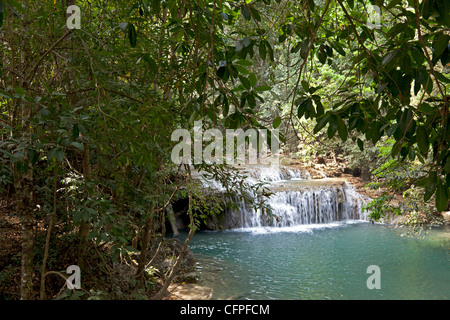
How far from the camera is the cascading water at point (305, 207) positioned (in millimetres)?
11812

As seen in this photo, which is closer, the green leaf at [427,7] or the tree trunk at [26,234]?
the green leaf at [427,7]

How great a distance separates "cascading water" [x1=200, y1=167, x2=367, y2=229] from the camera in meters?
11.8

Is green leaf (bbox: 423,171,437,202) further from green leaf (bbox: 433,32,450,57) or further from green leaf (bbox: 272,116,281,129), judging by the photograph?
green leaf (bbox: 272,116,281,129)

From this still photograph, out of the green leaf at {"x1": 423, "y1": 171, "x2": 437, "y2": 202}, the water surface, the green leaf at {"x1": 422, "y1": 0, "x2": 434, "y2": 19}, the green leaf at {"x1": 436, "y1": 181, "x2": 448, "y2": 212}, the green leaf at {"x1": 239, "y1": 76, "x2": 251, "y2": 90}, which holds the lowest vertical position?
the water surface

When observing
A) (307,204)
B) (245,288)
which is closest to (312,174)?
(307,204)

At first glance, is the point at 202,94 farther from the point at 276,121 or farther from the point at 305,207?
the point at 305,207

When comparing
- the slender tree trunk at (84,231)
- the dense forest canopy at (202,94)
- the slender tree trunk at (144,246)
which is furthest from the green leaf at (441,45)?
the slender tree trunk at (144,246)

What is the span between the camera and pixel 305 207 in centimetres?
1248

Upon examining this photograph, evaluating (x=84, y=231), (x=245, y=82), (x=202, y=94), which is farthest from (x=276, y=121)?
(x=84, y=231)

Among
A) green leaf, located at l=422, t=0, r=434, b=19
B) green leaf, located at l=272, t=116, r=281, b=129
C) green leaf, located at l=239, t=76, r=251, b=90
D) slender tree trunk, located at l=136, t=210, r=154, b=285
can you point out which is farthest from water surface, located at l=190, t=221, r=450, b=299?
green leaf, located at l=422, t=0, r=434, b=19

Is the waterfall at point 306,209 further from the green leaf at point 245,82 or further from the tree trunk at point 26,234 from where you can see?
the green leaf at point 245,82

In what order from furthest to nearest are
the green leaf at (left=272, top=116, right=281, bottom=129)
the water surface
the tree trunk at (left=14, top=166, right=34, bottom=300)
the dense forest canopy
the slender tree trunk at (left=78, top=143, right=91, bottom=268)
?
the water surface → the slender tree trunk at (left=78, top=143, right=91, bottom=268) → the tree trunk at (left=14, top=166, right=34, bottom=300) → the green leaf at (left=272, top=116, right=281, bottom=129) → the dense forest canopy

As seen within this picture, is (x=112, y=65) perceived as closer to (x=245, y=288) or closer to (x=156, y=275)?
(x=156, y=275)
